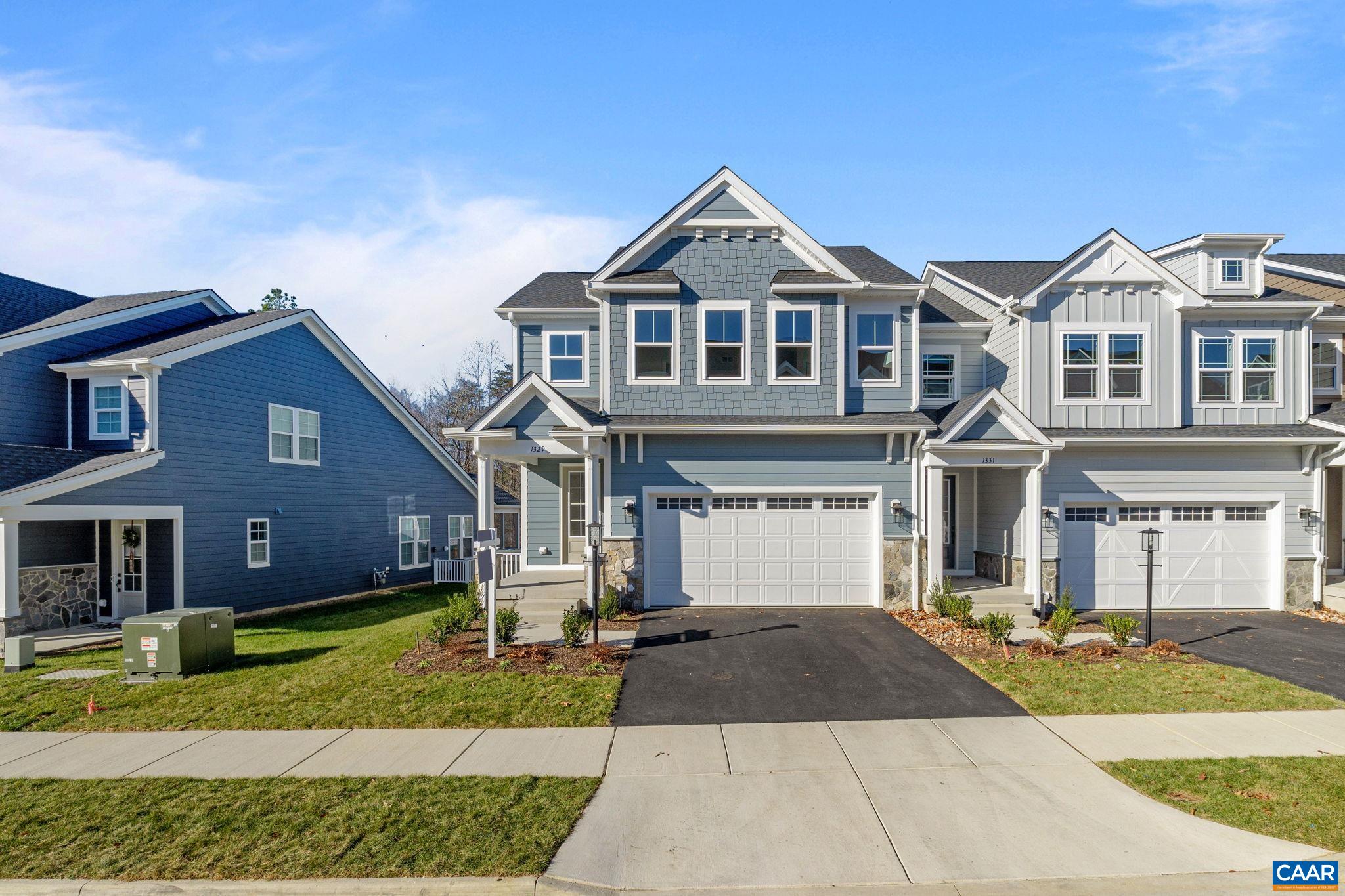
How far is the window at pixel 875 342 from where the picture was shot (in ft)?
51.1

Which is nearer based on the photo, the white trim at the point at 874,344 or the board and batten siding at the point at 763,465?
the board and batten siding at the point at 763,465

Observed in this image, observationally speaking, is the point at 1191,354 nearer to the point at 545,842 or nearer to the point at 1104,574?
the point at 1104,574

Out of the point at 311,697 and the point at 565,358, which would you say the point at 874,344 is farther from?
the point at 311,697

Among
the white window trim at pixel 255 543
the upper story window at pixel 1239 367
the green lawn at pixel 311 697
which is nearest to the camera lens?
the green lawn at pixel 311 697

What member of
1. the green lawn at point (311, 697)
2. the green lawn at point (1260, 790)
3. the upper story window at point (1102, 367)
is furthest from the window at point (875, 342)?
the green lawn at point (1260, 790)

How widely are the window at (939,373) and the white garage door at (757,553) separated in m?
3.67

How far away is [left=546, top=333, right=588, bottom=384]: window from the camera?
54.5ft

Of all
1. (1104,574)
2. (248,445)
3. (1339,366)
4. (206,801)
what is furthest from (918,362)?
(248,445)

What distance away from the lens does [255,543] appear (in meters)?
17.6

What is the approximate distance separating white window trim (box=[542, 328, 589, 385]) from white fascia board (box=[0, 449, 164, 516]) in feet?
26.1

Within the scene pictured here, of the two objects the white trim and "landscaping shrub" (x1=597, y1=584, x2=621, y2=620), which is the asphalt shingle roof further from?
the white trim

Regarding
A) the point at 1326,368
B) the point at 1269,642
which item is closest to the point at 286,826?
the point at 1269,642

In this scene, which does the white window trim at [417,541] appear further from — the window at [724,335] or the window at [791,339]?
the window at [791,339]

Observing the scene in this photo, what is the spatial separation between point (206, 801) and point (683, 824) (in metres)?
4.00
